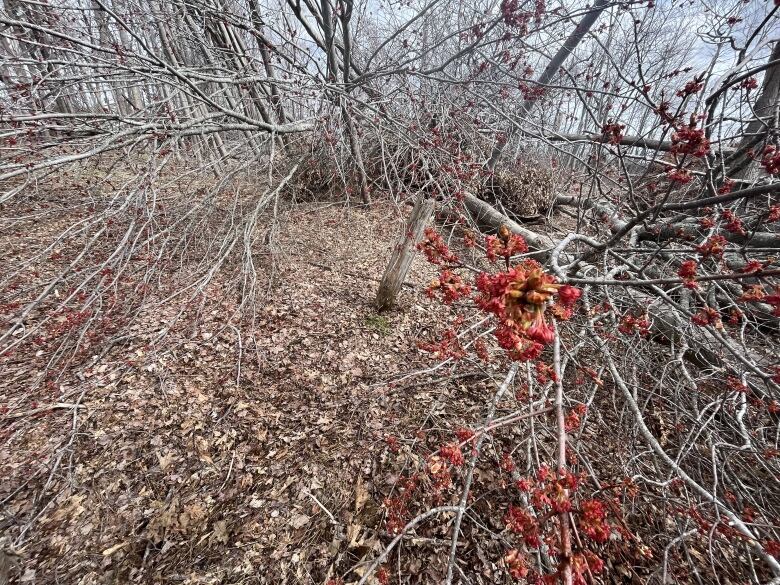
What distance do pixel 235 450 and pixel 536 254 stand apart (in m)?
3.34

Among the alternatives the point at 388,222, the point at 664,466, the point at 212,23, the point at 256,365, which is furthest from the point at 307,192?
the point at 664,466

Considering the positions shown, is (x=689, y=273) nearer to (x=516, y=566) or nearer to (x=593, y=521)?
(x=593, y=521)

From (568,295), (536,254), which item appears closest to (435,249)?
(568,295)

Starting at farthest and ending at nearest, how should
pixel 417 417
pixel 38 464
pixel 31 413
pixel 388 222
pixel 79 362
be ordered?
pixel 388 222 → pixel 79 362 → pixel 417 417 → pixel 31 413 → pixel 38 464

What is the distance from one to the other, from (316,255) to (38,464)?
123 inches

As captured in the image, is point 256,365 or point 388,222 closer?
point 256,365

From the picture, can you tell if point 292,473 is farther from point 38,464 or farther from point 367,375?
point 38,464

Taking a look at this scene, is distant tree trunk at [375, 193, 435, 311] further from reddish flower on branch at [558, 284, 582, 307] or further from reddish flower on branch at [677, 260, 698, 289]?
reddish flower on branch at [558, 284, 582, 307]

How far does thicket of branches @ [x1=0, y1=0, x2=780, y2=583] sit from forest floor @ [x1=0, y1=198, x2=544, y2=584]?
308 mm

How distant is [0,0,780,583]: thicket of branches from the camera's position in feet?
4.37

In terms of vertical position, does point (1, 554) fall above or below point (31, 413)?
below

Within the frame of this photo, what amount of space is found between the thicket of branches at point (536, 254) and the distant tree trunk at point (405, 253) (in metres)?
0.05

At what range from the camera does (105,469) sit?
2.23 m

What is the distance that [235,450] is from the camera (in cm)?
240
